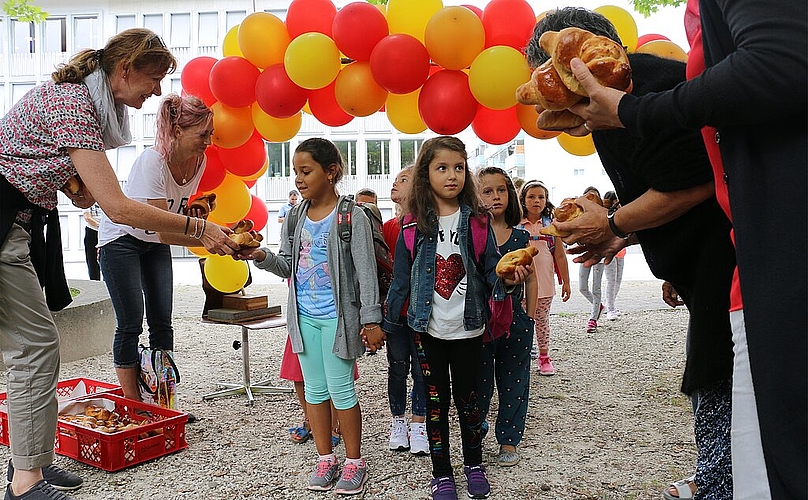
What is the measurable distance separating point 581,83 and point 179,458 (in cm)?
310

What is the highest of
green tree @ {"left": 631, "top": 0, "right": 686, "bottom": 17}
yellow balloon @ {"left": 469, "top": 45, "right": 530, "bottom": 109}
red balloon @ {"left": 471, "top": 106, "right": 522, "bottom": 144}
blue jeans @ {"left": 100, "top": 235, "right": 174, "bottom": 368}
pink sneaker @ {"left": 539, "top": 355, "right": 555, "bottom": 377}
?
green tree @ {"left": 631, "top": 0, "right": 686, "bottom": 17}

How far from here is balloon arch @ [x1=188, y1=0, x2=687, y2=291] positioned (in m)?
3.90

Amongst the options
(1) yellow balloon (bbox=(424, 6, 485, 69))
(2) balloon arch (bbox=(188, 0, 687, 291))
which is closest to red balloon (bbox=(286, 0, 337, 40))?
(2) balloon arch (bbox=(188, 0, 687, 291))

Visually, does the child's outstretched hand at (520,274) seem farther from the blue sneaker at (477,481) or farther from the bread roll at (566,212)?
the blue sneaker at (477,481)

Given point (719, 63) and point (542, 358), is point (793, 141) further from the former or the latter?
point (542, 358)

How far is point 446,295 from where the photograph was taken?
9.84ft

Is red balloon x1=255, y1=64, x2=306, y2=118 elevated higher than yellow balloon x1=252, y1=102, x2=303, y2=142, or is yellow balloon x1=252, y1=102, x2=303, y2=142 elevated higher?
red balloon x1=255, y1=64, x2=306, y2=118

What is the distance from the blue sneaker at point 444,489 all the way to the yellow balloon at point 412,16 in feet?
8.82

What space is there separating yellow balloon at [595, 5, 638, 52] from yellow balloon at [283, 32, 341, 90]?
1.76 metres

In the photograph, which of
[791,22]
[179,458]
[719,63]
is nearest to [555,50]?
[719,63]

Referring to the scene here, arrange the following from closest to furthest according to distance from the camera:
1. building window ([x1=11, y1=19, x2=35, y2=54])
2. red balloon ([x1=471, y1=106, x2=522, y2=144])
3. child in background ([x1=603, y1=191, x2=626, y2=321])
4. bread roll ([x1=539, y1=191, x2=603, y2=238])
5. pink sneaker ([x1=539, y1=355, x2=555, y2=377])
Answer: bread roll ([x1=539, y1=191, x2=603, y2=238]) < red balloon ([x1=471, y1=106, x2=522, y2=144]) < pink sneaker ([x1=539, y1=355, x2=555, y2=377]) < child in background ([x1=603, y1=191, x2=626, y2=321]) < building window ([x1=11, y1=19, x2=35, y2=54])

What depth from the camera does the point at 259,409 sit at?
4.49 m

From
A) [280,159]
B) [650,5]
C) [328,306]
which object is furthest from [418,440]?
[280,159]

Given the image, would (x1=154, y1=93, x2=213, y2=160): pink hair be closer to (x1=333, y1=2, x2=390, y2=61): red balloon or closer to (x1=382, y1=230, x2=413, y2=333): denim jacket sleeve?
(x1=333, y1=2, x2=390, y2=61): red balloon
